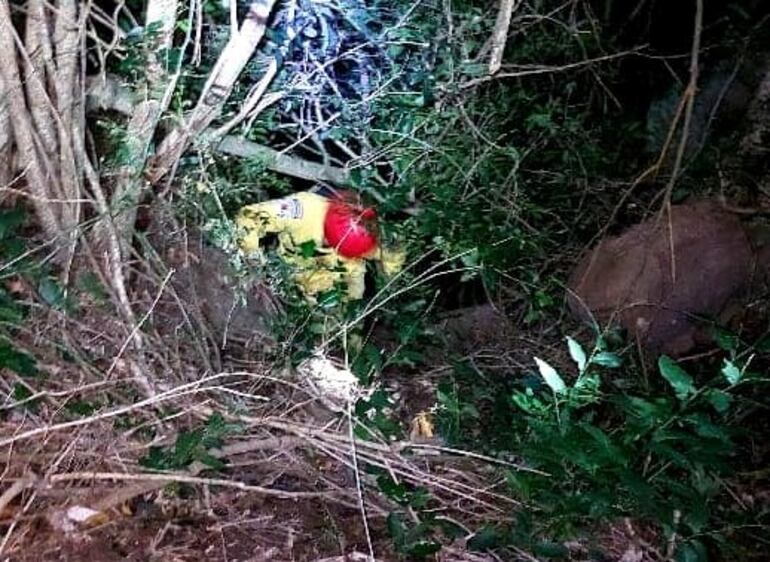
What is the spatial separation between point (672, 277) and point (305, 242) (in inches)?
58.6

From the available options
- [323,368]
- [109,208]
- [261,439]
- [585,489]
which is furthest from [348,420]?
[109,208]

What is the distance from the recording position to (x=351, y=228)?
3.55 meters

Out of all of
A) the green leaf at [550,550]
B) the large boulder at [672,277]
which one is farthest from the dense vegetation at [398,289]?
the large boulder at [672,277]

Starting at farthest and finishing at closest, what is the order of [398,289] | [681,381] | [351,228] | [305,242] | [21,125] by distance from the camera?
[351,228], [305,242], [398,289], [21,125], [681,381]

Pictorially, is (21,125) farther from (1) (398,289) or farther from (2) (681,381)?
(2) (681,381)

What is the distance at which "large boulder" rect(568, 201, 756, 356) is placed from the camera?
3.54 meters

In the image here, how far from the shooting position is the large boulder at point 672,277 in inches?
140

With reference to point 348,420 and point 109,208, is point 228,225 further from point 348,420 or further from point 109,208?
point 348,420

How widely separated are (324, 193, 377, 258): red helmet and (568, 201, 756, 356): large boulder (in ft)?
2.95

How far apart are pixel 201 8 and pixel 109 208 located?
828mm

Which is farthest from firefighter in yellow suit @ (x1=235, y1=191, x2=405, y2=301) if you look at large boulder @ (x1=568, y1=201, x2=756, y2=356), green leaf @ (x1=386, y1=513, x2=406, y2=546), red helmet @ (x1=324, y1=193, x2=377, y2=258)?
green leaf @ (x1=386, y1=513, x2=406, y2=546)

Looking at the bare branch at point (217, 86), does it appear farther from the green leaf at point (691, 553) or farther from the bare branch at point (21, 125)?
the green leaf at point (691, 553)

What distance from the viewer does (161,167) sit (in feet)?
10.9

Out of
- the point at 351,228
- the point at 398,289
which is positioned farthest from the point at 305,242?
the point at 398,289
